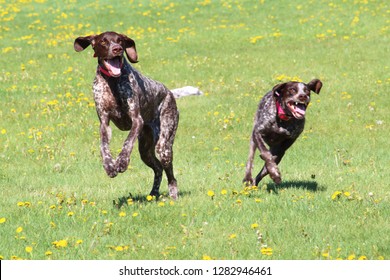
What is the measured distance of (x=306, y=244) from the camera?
25.5 ft

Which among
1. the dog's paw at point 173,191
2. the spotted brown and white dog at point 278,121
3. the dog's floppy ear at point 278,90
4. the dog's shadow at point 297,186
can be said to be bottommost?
the dog's shadow at point 297,186

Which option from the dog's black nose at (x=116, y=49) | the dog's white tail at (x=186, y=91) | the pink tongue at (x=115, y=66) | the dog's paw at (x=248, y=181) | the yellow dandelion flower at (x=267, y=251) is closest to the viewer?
the yellow dandelion flower at (x=267, y=251)

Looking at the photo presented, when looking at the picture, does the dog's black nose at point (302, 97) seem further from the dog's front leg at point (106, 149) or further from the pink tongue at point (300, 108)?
the dog's front leg at point (106, 149)

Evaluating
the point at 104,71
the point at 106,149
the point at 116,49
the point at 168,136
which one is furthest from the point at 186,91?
the point at 116,49

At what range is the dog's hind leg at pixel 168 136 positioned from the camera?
10555 mm

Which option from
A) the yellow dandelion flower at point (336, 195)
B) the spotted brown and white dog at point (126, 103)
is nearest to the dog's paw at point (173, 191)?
the spotted brown and white dog at point (126, 103)

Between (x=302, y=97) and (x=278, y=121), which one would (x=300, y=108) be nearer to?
(x=302, y=97)

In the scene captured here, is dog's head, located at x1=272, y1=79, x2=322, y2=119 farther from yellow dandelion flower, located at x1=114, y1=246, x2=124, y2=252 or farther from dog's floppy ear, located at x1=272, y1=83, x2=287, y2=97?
yellow dandelion flower, located at x1=114, y1=246, x2=124, y2=252

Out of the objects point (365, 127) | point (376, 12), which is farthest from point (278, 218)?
point (376, 12)

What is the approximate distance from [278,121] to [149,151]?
1.94 m

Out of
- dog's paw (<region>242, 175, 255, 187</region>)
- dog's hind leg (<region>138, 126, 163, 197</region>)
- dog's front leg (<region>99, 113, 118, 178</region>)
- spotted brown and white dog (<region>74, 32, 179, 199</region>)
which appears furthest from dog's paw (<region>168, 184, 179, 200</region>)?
dog's front leg (<region>99, 113, 118, 178</region>)

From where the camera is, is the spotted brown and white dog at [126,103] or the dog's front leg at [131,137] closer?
the dog's front leg at [131,137]

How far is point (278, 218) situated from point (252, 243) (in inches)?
43.9
